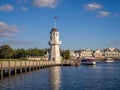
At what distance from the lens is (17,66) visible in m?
72.6

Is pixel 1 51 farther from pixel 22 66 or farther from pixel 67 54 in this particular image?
pixel 22 66

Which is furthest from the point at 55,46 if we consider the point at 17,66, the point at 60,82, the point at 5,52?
the point at 60,82

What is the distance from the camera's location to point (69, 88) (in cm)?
4497

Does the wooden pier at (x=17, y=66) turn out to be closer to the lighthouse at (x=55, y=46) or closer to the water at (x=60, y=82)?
the water at (x=60, y=82)

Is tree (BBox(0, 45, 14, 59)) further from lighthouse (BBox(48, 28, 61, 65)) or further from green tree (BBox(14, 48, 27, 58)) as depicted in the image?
lighthouse (BBox(48, 28, 61, 65))

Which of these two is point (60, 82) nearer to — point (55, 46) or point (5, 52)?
point (55, 46)

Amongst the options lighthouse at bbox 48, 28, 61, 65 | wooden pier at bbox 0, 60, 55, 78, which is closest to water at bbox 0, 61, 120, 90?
wooden pier at bbox 0, 60, 55, 78

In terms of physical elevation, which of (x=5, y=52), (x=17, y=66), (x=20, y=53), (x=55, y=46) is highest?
(x=55, y=46)

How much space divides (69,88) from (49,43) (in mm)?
89257

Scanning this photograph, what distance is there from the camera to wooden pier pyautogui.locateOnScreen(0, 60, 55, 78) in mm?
61812

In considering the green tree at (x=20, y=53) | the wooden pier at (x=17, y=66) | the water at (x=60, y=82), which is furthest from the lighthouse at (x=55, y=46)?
the water at (x=60, y=82)

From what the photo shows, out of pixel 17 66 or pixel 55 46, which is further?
pixel 55 46

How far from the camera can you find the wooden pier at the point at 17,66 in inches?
2434

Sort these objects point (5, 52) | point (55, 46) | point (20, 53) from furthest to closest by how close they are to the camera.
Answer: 1. point (20, 53)
2. point (5, 52)
3. point (55, 46)
